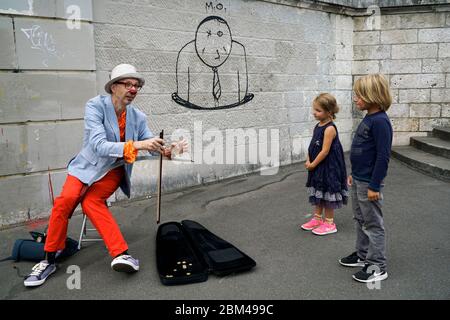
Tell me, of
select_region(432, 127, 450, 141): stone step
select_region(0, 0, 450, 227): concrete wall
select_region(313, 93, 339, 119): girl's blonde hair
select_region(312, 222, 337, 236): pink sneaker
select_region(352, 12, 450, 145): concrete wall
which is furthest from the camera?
select_region(352, 12, 450, 145): concrete wall

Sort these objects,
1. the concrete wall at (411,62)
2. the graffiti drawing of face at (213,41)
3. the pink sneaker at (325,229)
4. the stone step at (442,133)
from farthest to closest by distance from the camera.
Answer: the concrete wall at (411,62)
the stone step at (442,133)
the graffiti drawing of face at (213,41)
the pink sneaker at (325,229)

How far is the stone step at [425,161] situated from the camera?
634 cm

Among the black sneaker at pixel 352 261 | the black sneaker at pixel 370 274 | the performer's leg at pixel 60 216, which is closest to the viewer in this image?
the black sneaker at pixel 370 274

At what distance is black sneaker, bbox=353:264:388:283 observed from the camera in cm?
313

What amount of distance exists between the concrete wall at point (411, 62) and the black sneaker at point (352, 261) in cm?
615

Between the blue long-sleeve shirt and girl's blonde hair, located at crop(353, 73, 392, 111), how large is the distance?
0.29ft

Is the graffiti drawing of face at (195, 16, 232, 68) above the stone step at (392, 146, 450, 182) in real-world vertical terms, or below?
above

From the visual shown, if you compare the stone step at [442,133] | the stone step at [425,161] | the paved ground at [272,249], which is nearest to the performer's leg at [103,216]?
the paved ground at [272,249]

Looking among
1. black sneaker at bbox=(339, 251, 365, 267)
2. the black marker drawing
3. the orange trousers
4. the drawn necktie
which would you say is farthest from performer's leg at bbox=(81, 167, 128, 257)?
the drawn necktie

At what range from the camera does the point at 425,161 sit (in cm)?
693

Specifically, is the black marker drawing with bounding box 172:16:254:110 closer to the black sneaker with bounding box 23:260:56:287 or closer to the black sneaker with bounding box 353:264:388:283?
the black sneaker with bounding box 23:260:56:287

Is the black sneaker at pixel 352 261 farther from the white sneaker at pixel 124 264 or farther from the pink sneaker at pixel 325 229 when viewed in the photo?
the white sneaker at pixel 124 264

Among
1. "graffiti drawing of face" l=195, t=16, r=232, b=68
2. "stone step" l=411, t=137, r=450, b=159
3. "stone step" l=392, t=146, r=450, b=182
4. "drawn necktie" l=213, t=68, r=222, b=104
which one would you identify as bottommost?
"stone step" l=392, t=146, r=450, b=182
